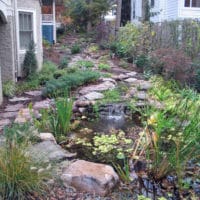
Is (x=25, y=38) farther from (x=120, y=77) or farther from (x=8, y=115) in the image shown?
(x=8, y=115)

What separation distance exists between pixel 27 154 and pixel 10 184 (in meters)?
0.33

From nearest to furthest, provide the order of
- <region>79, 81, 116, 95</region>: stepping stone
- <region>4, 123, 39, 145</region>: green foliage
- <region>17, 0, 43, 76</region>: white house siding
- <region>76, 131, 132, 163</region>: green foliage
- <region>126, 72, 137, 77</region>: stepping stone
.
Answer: <region>4, 123, 39, 145</region>: green foliage < <region>76, 131, 132, 163</region>: green foliage < <region>79, 81, 116, 95</region>: stepping stone < <region>126, 72, 137, 77</region>: stepping stone < <region>17, 0, 43, 76</region>: white house siding

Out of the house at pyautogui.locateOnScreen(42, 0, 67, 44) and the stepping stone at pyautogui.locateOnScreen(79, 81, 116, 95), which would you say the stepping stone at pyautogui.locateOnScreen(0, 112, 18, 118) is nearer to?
the stepping stone at pyautogui.locateOnScreen(79, 81, 116, 95)

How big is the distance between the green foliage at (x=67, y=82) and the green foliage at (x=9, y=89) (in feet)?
3.42

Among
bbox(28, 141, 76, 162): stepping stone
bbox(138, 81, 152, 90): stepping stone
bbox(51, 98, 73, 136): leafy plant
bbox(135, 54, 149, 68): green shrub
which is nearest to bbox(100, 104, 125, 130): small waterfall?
bbox(51, 98, 73, 136): leafy plant

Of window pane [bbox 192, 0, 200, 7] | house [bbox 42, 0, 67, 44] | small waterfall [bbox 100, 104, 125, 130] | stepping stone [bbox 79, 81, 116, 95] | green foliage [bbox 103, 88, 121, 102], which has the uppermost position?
window pane [bbox 192, 0, 200, 7]

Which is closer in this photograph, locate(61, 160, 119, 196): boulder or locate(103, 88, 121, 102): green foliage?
locate(61, 160, 119, 196): boulder

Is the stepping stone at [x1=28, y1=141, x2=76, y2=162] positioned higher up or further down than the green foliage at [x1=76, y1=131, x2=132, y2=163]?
higher up

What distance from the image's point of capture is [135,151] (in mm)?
4145

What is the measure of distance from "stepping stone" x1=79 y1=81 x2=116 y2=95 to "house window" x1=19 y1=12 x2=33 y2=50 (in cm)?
334

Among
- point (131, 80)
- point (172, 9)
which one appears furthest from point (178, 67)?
point (172, 9)

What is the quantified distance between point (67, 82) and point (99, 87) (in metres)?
0.81

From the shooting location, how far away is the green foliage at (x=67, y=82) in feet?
25.6

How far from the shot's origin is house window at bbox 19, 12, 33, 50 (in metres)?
10.2
